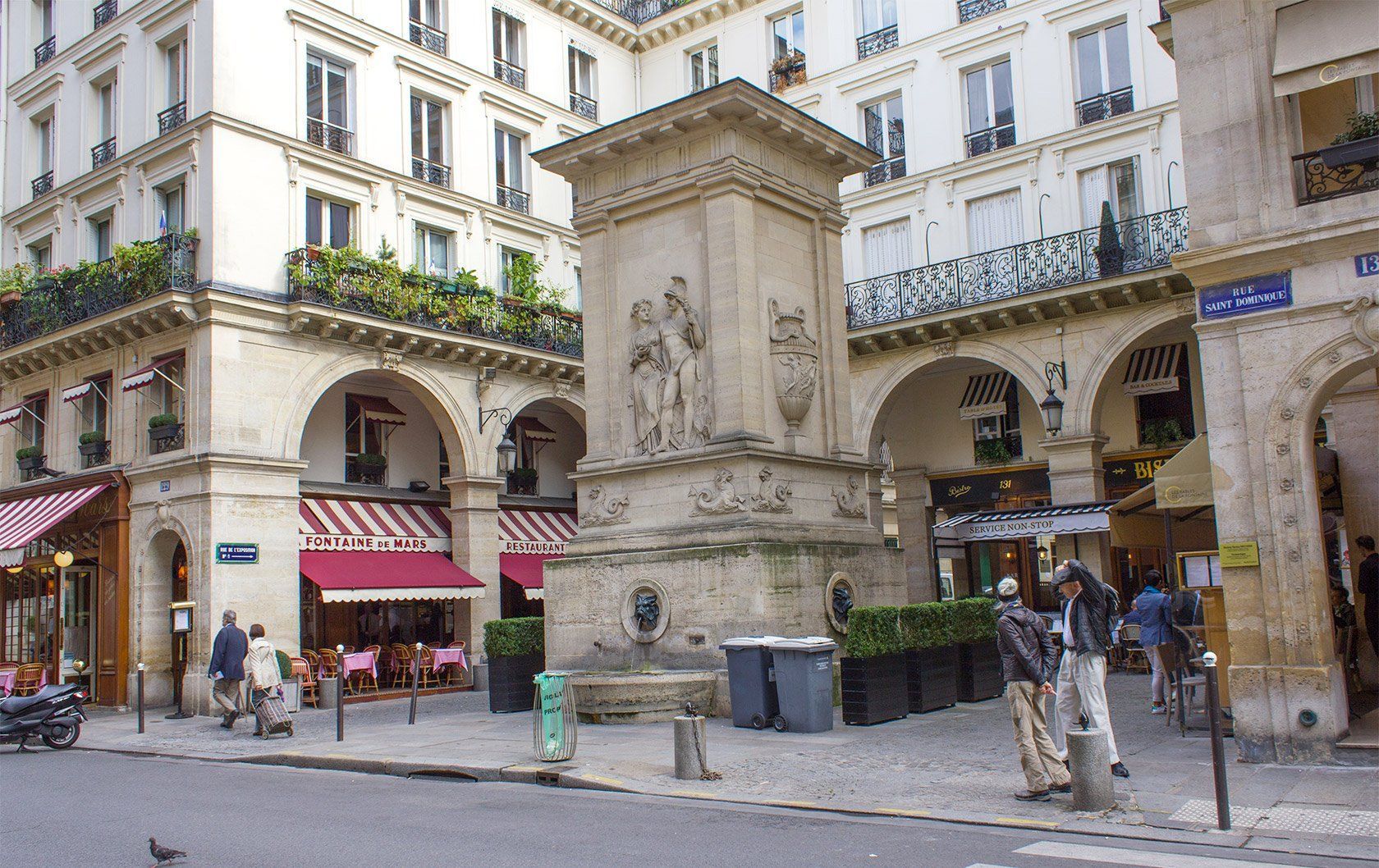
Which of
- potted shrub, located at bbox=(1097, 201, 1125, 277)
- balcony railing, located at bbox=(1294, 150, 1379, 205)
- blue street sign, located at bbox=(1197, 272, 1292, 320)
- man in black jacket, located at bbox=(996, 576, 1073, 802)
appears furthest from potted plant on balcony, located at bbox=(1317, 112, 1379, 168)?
potted shrub, located at bbox=(1097, 201, 1125, 277)

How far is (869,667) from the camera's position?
42.7ft

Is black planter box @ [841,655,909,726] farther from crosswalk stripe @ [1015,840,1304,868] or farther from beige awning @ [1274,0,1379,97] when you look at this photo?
beige awning @ [1274,0,1379,97]

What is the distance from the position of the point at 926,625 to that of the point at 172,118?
58.2ft

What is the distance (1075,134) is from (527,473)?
589 inches

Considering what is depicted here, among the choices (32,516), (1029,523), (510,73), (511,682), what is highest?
(510,73)

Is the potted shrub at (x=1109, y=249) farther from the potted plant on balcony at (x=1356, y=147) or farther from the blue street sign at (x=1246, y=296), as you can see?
the blue street sign at (x=1246, y=296)

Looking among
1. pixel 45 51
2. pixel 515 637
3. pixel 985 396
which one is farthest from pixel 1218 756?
pixel 45 51

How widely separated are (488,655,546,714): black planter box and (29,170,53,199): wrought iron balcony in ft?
55.7

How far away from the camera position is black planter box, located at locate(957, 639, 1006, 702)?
49.9 ft

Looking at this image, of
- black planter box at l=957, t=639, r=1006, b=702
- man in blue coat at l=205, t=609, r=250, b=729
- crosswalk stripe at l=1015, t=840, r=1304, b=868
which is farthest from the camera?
man in blue coat at l=205, t=609, r=250, b=729

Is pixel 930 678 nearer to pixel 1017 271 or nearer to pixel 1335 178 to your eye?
pixel 1335 178

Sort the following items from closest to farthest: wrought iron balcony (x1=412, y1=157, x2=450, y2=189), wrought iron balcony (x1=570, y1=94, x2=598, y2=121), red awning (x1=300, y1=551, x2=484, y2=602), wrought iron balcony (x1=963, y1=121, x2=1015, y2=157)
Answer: red awning (x1=300, y1=551, x2=484, y2=602) → wrought iron balcony (x1=963, y1=121, x2=1015, y2=157) → wrought iron balcony (x1=412, y1=157, x2=450, y2=189) → wrought iron balcony (x1=570, y1=94, x2=598, y2=121)

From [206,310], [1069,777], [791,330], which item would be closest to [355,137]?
[206,310]

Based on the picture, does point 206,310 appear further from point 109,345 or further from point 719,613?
point 719,613
